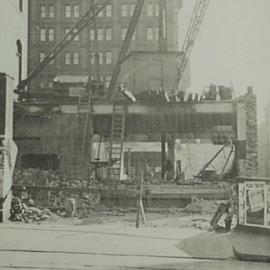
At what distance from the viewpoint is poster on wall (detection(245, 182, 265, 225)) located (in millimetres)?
10477

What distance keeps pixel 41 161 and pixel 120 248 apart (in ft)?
53.8

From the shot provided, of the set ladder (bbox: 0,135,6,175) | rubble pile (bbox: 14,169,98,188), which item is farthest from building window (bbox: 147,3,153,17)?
ladder (bbox: 0,135,6,175)

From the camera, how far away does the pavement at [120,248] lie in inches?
315

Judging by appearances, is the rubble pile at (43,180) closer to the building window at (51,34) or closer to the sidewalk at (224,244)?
the sidewalk at (224,244)

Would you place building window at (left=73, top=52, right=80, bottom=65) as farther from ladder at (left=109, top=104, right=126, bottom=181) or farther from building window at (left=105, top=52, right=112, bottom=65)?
ladder at (left=109, top=104, right=126, bottom=181)

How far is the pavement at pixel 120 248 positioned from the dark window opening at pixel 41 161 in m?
12.4

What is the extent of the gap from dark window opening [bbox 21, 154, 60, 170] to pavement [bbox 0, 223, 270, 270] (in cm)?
1236

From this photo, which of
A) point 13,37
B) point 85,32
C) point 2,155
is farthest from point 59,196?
point 85,32

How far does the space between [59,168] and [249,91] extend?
10088 millimetres

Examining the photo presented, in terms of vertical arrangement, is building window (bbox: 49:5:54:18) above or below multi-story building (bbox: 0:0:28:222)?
above

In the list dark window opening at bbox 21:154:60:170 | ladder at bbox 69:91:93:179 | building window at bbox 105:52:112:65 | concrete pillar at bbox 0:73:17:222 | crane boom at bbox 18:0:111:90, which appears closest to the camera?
concrete pillar at bbox 0:73:17:222

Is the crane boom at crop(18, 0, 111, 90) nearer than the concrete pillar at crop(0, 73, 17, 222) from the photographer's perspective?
No

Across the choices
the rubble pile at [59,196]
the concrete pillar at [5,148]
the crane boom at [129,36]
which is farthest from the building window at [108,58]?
the concrete pillar at [5,148]

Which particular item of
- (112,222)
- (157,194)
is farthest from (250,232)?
(157,194)
